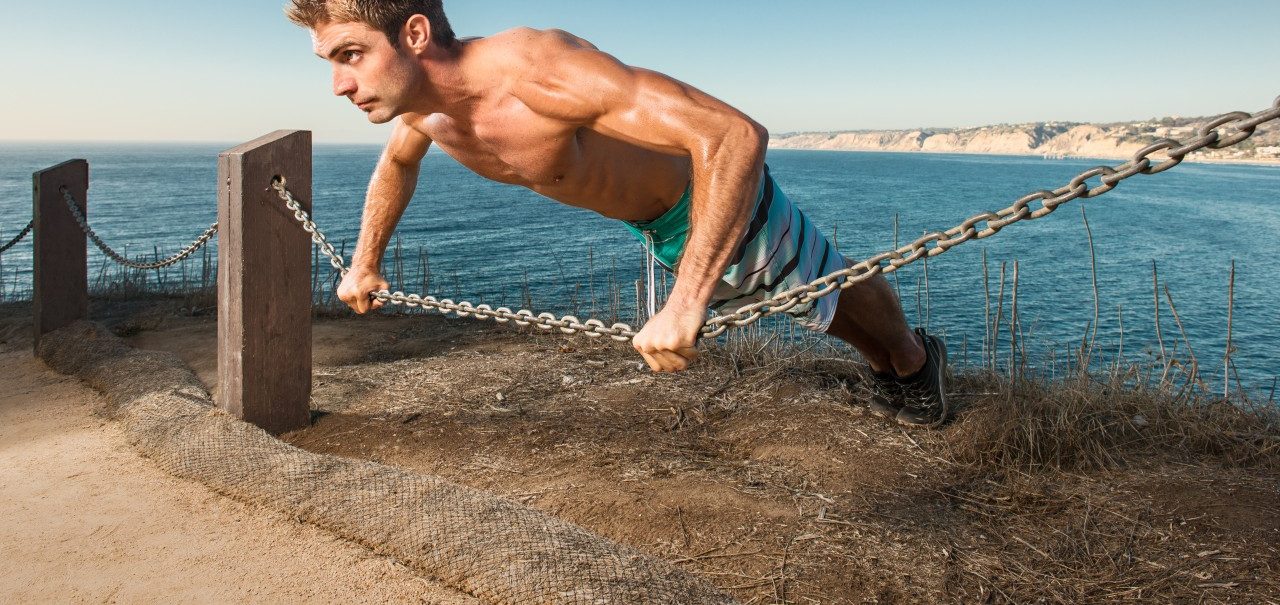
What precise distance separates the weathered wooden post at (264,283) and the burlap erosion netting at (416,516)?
0.74 feet

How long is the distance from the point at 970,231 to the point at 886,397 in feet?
7.30

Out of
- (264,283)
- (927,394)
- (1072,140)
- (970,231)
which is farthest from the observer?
(1072,140)

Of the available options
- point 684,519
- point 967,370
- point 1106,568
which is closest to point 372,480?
point 684,519

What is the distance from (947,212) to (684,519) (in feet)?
175

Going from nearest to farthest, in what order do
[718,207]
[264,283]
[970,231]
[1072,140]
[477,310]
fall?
[970,231] < [718,207] < [477,310] < [264,283] < [1072,140]

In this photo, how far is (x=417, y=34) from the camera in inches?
97.7

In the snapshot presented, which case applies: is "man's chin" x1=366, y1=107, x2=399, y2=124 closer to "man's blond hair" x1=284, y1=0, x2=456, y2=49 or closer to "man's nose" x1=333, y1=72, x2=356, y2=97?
"man's nose" x1=333, y1=72, x2=356, y2=97

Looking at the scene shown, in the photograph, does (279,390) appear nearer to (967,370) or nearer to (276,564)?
(276,564)

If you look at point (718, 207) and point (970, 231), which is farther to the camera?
point (718, 207)

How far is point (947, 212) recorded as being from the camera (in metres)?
52.4

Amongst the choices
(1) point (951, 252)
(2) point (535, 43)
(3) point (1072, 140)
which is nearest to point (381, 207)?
(2) point (535, 43)

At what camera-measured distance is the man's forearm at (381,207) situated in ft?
11.0

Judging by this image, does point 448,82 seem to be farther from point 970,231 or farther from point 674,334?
point 970,231

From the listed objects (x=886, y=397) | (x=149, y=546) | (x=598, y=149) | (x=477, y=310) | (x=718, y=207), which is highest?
A: (x=598, y=149)
